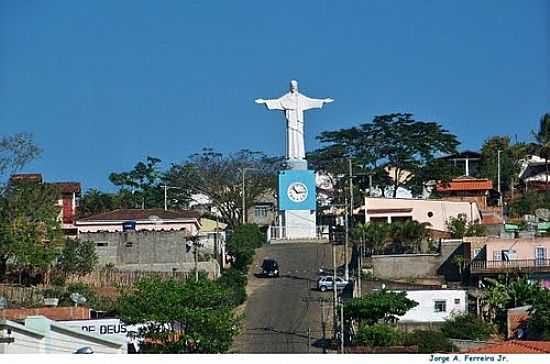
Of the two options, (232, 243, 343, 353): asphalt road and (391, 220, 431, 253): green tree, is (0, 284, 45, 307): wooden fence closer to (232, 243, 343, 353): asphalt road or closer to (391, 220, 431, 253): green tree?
(232, 243, 343, 353): asphalt road

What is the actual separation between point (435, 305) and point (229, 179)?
1053 centimetres

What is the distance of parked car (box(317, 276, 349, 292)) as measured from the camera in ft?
61.0

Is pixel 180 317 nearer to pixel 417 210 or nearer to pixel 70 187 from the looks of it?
pixel 417 210

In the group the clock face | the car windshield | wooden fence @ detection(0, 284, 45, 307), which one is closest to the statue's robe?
the clock face

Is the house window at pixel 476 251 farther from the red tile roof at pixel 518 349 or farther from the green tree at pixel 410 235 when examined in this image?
the red tile roof at pixel 518 349

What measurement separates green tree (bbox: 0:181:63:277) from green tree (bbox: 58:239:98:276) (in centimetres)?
19

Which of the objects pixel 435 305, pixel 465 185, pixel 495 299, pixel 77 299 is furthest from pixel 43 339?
pixel 465 185

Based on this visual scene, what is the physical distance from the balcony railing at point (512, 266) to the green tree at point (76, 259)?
5.94 metres

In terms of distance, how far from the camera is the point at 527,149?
102ft

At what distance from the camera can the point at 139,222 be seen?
74.1 feet

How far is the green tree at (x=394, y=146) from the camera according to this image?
87.9 ft

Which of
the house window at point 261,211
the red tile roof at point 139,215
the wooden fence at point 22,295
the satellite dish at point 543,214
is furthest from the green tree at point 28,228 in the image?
the satellite dish at point 543,214

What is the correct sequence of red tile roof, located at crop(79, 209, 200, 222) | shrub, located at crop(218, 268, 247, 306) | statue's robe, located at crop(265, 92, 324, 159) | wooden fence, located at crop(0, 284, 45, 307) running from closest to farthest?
shrub, located at crop(218, 268, 247, 306) → wooden fence, located at crop(0, 284, 45, 307) → red tile roof, located at crop(79, 209, 200, 222) → statue's robe, located at crop(265, 92, 324, 159)
